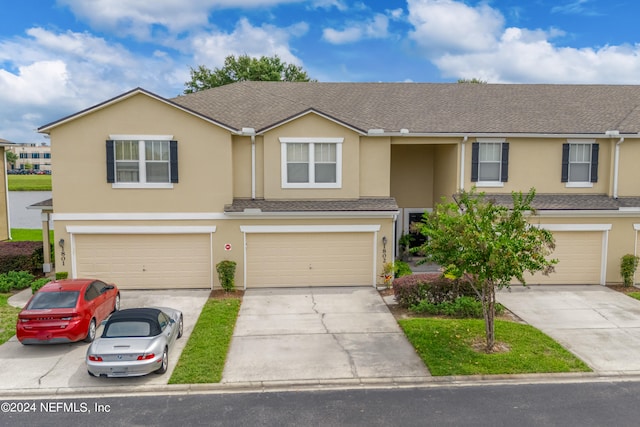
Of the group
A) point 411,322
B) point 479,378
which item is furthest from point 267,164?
point 479,378

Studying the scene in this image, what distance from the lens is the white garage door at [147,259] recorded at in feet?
57.7

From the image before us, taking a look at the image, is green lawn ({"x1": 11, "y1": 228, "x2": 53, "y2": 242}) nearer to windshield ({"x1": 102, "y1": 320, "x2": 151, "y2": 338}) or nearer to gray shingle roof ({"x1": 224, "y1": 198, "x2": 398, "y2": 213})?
gray shingle roof ({"x1": 224, "y1": 198, "x2": 398, "y2": 213})

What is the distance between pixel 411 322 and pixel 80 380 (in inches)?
331

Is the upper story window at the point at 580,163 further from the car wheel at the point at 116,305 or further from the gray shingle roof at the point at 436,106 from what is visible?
the car wheel at the point at 116,305

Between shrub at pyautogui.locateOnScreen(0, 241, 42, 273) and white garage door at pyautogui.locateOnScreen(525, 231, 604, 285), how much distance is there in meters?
19.1

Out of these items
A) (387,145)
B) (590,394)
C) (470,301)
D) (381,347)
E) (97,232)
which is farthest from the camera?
(387,145)

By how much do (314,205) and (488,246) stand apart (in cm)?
841

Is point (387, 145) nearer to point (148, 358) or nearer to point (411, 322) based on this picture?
point (411, 322)

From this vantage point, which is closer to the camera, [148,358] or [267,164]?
[148,358]

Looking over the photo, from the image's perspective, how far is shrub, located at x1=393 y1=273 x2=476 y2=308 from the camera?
50.0ft

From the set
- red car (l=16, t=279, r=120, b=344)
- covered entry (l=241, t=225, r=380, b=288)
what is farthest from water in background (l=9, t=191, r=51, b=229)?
red car (l=16, t=279, r=120, b=344)

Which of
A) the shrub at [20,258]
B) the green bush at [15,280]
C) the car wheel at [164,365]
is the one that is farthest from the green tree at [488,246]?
the shrub at [20,258]

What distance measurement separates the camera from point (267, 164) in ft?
60.0

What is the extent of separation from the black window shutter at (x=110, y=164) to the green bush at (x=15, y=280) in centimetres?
517
